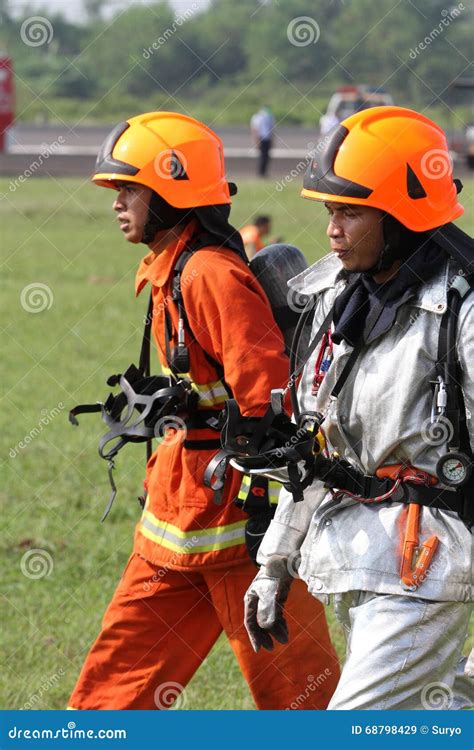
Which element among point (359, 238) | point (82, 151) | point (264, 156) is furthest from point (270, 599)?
point (82, 151)

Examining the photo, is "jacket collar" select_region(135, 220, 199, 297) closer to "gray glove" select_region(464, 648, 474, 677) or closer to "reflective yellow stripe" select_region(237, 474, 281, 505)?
"reflective yellow stripe" select_region(237, 474, 281, 505)

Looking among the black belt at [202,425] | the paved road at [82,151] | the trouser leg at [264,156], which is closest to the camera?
the black belt at [202,425]

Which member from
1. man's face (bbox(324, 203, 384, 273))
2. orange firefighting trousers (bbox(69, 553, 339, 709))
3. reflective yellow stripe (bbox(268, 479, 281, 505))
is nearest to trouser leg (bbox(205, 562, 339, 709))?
orange firefighting trousers (bbox(69, 553, 339, 709))

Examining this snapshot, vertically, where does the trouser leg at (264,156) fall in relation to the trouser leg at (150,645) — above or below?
below

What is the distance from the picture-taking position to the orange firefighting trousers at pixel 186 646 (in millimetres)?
4430

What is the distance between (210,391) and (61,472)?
186 inches

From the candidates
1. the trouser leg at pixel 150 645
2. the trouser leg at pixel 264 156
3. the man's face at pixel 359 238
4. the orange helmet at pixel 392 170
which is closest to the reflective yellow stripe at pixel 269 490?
the trouser leg at pixel 150 645

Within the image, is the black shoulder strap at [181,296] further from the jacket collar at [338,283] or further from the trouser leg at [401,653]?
the trouser leg at [401,653]

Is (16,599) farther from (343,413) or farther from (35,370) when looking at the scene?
(35,370)

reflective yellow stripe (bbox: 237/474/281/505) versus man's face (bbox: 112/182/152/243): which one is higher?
man's face (bbox: 112/182/152/243)

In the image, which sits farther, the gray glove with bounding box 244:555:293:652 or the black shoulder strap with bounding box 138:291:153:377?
the black shoulder strap with bounding box 138:291:153:377

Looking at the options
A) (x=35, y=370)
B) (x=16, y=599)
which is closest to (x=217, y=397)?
(x=16, y=599)

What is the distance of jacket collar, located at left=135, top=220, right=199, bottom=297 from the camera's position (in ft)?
14.8

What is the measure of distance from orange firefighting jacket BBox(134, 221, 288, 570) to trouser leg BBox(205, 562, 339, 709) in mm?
93
